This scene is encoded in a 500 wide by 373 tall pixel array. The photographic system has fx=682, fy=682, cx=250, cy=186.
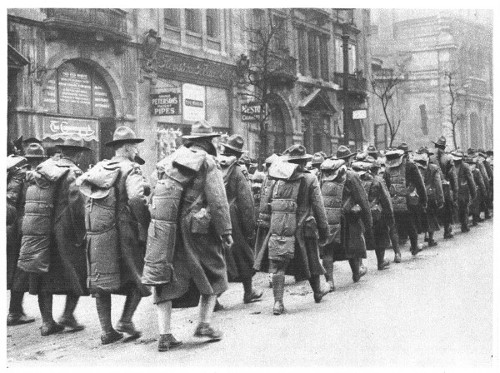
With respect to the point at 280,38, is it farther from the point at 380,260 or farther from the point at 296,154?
the point at 296,154

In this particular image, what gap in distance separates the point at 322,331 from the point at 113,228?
2.37 m

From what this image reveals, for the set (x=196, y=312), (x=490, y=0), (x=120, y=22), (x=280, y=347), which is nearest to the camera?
(x=280, y=347)

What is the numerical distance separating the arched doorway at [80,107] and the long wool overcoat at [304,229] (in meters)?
10.6

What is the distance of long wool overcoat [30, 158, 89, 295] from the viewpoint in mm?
A: 7172

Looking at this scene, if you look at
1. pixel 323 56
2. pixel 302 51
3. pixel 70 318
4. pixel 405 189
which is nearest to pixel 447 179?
pixel 405 189

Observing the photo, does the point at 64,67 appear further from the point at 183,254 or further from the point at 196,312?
the point at 183,254

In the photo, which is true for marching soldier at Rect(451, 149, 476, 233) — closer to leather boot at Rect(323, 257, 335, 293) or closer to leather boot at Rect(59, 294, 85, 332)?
leather boot at Rect(323, 257, 335, 293)

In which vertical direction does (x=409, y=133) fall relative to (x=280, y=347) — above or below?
above

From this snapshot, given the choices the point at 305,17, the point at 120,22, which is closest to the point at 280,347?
the point at 120,22

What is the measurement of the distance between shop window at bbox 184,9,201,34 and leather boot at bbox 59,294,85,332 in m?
16.8

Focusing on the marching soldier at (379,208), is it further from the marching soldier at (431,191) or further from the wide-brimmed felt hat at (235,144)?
the wide-brimmed felt hat at (235,144)

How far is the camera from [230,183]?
829 cm

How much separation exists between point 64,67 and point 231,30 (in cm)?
798

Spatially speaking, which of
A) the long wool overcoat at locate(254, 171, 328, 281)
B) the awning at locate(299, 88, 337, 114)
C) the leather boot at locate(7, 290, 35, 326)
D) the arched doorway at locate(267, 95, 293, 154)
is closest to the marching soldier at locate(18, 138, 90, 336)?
the leather boot at locate(7, 290, 35, 326)
